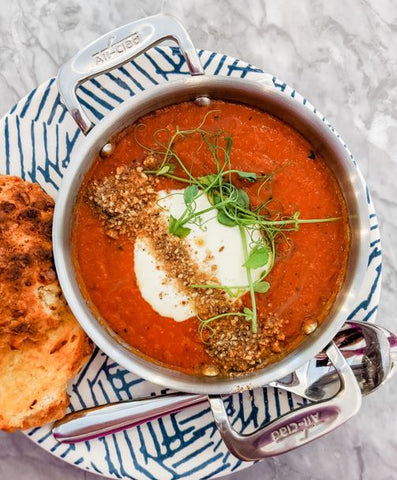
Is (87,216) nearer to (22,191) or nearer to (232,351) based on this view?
(22,191)

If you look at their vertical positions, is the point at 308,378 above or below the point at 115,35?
below

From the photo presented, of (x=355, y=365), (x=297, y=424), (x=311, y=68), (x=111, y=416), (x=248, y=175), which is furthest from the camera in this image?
(x=311, y=68)

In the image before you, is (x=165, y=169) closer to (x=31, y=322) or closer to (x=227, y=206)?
(x=227, y=206)

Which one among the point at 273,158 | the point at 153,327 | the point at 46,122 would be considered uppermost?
the point at 46,122

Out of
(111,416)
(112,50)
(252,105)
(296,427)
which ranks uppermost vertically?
(112,50)

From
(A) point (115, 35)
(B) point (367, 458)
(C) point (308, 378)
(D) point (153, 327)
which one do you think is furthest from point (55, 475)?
(A) point (115, 35)

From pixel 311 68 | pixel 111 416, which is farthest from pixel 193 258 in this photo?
pixel 311 68
